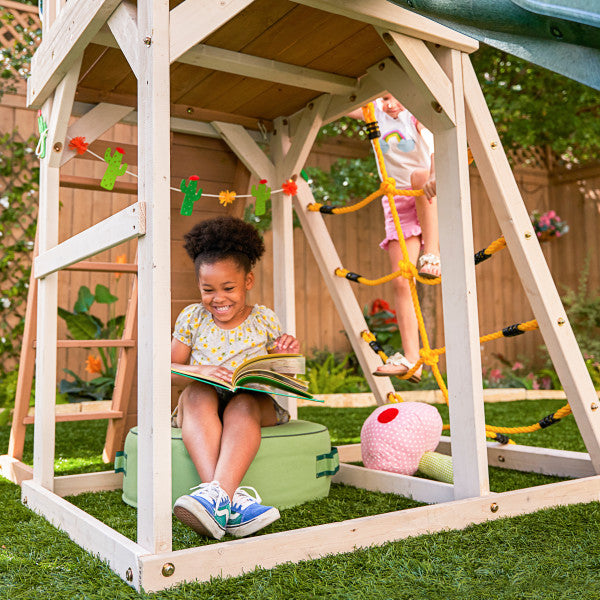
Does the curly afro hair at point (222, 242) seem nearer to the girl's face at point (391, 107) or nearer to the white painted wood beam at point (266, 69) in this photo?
the white painted wood beam at point (266, 69)

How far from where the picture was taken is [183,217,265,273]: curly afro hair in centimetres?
200

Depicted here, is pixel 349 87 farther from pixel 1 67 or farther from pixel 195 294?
pixel 1 67

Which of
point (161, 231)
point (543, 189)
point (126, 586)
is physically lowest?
point (126, 586)

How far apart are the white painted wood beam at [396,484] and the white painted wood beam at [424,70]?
97 centimetres

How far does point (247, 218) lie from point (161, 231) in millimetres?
3582

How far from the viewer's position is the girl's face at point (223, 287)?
1948 millimetres

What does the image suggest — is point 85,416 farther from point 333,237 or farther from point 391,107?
point 333,237

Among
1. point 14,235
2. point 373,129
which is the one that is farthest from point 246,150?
point 14,235

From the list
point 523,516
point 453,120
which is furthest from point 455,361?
point 453,120

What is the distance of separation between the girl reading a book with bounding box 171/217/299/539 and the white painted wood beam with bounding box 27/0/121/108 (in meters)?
0.60

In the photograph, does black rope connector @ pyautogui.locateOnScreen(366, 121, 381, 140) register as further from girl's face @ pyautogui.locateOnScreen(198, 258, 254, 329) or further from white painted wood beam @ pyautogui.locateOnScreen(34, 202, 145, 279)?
white painted wood beam @ pyautogui.locateOnScreen(34, 202, 145, 279)

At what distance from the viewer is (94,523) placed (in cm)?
141

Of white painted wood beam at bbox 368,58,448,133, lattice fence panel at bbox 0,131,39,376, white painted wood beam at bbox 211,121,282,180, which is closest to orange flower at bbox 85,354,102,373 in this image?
lattice fence panel at bbox 0,131,39,376

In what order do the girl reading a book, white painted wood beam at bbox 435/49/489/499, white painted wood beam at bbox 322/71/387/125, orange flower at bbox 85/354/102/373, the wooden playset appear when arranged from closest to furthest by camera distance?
the wooden playset < the girl reading a book < white painted wood beam at bbox 435/49/489/499 < white painted wood beam at bbox 322/71/387/125 < orange flower at bbox 85/354/102/373
